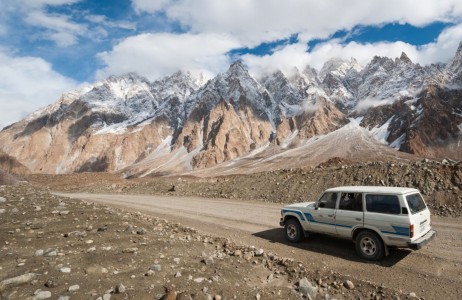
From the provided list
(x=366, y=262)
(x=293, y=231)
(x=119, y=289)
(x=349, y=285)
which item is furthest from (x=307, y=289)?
(x=293, y=231)

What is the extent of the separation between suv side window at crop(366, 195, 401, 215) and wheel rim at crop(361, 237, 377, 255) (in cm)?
94

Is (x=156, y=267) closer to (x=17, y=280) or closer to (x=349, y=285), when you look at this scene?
(x=17, y=280)

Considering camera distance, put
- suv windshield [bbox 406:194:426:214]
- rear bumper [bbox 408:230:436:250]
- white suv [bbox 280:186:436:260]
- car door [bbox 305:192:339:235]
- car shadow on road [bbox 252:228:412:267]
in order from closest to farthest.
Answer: rear bumper [bbox 408:230:436:250] < white suv [bbox 280:186:436:260] < suv windshield [bbox 406:194:426:214] < car shadow on road [bbox 252:228:412:267] < car door [bbox 305:192:339:235]

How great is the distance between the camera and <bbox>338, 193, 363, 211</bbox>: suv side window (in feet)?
35.5

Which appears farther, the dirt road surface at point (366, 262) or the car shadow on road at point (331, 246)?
the car shadow on road at point (331, 246)

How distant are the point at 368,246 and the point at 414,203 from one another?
6.23 feet

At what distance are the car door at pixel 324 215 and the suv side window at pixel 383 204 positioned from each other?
1.19m

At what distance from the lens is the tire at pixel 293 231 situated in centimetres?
1231

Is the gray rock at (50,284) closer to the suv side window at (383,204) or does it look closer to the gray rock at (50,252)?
the gray rock at (50,252)

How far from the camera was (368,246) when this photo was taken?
10.5 meters

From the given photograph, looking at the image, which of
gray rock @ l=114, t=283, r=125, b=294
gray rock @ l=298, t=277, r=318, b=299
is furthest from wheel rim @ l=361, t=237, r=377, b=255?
gray rock @ l=114, t=283, r=125, b=294

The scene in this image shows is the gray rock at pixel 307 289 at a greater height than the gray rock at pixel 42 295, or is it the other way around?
the gray rock at pixel 42 295

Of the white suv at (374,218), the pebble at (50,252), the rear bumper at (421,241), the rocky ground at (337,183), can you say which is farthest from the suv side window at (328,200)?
the rocky ground at (337,183)

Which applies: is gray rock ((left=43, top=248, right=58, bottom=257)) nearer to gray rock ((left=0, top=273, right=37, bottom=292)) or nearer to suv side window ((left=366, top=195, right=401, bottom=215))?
gray rock ((left=0, top=273, right=37, bottom=292))
